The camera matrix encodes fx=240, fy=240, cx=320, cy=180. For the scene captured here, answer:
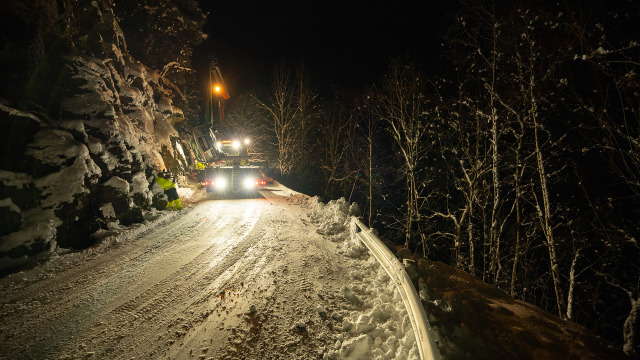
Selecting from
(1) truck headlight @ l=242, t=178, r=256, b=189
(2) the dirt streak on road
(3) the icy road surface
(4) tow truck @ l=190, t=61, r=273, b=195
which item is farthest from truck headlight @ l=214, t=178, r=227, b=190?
(3) the icy road surface

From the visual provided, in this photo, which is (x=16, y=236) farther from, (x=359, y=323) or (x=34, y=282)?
(x=359, y=323)

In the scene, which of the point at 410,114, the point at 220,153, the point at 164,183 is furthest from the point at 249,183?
the point at 220,153

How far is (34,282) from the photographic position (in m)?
4.43

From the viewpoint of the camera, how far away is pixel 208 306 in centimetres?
376

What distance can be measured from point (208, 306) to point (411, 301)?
3035 millimetres

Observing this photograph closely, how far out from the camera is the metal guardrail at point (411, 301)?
2.19 m

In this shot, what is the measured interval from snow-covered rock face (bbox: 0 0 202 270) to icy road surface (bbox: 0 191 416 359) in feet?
4.69

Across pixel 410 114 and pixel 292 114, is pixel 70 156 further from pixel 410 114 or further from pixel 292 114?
pixel 292 114

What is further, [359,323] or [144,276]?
[144,276]

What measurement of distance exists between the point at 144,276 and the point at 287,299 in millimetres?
2972

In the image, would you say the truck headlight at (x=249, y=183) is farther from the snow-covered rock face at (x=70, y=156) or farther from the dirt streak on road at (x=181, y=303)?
the dirt streak on road at (x=181, y=303)

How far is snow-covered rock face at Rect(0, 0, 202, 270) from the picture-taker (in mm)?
5586

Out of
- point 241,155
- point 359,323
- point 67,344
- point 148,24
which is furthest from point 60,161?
point 241,155

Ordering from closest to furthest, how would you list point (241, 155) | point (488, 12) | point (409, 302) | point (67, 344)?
1. point (409, 302)
2. point (67, 344)
3. point (488, 12)
4. point (241, 155)
